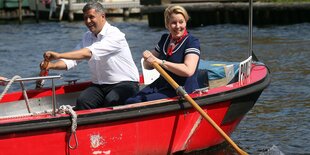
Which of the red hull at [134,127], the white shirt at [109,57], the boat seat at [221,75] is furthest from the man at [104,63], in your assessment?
the boat seat at [221,75]

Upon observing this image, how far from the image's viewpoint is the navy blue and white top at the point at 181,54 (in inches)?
305

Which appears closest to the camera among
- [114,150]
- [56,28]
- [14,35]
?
→ [114,150]

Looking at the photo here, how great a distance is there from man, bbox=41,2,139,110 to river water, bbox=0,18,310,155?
1424 millimetres

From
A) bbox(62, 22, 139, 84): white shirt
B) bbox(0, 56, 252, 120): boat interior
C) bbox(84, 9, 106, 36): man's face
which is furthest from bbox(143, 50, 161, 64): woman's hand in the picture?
bbox(0, 56, 252, 120): boat interior

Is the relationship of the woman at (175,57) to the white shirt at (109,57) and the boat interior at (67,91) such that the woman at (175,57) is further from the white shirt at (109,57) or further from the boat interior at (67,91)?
the boat interior at (67,91)

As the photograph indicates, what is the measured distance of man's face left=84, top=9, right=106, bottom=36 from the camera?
7.84 metres

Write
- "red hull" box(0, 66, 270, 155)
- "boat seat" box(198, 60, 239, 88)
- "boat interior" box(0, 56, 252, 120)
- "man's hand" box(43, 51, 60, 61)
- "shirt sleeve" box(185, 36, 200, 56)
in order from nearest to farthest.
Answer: "red hull" box(0, 66, 270, 155) → "man's hand" box(43, 51, 60, 61) → "shirt sleeve" box(185, 36, 200, 56) → "boat interior" box(0, 56, 252, 120) → "boat seat" box(198, 60, 239, 88)

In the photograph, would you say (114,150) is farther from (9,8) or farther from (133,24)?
(9,8)

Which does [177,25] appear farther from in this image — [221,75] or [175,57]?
[221,75]

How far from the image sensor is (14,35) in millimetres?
28047

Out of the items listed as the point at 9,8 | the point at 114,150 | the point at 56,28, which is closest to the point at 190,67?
the point at 114,150

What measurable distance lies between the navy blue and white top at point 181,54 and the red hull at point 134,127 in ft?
0.49

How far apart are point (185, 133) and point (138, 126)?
63cm

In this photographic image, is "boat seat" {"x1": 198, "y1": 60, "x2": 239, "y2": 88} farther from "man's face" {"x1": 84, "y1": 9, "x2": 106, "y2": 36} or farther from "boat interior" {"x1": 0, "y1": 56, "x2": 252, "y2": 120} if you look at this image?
"man's face" {"x1": 84, "y1": 9, "x2": 106, "y2": 36}
